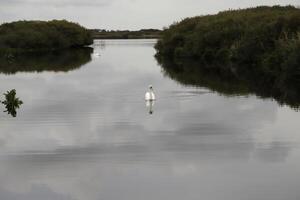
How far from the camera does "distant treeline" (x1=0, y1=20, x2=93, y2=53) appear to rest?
93.6 meters

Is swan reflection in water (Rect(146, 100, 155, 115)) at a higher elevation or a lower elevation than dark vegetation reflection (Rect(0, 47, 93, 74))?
higher

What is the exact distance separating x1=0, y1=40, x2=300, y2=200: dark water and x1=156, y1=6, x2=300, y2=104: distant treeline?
7330 mm

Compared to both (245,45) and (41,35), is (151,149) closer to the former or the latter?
(245,45)

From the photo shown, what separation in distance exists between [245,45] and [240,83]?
12436mm

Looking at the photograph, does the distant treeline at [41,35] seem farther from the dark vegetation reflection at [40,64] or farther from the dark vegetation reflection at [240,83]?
the dark vegetation reflection at [240,83]

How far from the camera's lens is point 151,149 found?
1577 cm

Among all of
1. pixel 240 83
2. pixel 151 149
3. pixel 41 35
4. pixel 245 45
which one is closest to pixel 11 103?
pixel 151 149

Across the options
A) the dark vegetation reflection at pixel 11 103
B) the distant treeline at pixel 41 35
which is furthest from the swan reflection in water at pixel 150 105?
the distant treeline at pixel 41 35

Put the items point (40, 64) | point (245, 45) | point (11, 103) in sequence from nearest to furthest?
point (11, 103)
point (245, 45)
point (40, 64)

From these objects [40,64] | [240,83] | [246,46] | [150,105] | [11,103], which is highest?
[246,46]

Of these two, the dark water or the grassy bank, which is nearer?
the dark water

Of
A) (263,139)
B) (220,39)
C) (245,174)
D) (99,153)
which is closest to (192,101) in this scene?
(263,139)

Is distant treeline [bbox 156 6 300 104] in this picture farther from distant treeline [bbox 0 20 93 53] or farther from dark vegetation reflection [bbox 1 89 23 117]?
distant treeline [bbox 0 20 93 53]

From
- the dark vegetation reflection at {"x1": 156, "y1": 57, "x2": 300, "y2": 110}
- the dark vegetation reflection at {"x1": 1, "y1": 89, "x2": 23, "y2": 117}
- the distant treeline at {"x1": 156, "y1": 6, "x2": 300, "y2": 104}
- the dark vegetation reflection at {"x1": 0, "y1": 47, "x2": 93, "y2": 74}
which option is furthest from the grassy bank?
the dark vegetation reflection at {"x1": 1, "y1": 89, "x2": 23, "y2": 117}
